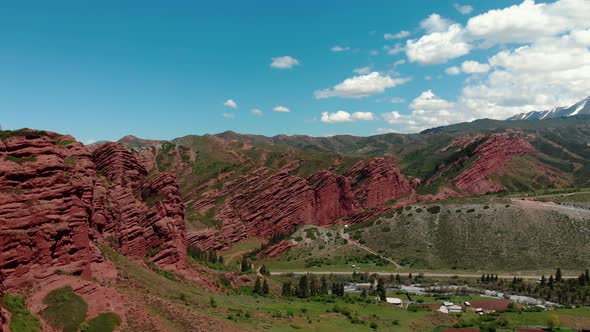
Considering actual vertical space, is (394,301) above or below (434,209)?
below

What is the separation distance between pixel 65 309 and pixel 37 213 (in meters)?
10.4

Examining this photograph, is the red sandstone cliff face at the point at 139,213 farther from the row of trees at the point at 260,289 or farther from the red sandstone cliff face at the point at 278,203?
the red sandstone cliff face at the point at 278,203

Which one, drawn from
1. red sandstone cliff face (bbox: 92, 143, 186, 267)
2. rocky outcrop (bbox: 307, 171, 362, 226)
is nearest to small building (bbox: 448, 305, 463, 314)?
red sandstone cliff face (bbox: 92, 143, 186, 267)

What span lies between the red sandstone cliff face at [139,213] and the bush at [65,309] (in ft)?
82.9

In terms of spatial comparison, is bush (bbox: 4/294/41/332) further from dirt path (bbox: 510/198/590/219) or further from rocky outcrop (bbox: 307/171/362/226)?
rocky outcrop (bbox: 307/171/362/226)

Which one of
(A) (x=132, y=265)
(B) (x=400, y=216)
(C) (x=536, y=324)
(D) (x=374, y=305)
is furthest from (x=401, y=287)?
(A) (x=132, y=265)

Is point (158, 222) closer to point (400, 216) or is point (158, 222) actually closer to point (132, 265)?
point (132, 265)

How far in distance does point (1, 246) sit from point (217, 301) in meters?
31.9

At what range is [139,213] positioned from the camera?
82562mm

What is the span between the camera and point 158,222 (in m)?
82.1

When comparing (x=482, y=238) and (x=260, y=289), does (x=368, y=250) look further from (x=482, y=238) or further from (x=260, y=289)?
(x=260, y=289)

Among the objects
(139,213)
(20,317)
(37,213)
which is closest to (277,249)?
(139,213)

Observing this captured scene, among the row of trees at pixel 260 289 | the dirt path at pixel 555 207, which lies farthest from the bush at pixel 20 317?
the dirt path at pixel 555 207

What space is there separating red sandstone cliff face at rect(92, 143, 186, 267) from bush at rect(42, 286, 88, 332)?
25265 mm
